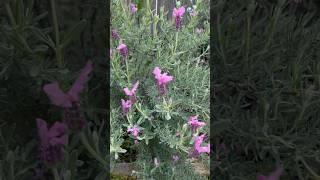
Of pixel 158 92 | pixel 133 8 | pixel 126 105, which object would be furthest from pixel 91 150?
pixel 133 8

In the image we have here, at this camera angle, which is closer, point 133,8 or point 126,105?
point 126,105

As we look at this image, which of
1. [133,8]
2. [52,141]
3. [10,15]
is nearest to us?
[52,141]

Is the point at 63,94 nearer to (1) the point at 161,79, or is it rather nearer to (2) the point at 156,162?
(1) the point at 161,79

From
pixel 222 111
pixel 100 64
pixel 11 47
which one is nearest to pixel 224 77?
pixel 222 111

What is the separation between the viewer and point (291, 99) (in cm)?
67

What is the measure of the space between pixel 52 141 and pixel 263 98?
31 centimetres

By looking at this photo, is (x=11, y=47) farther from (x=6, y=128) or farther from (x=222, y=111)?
(x=222, y=111)

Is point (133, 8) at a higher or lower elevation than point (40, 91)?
higher

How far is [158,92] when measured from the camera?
230cm

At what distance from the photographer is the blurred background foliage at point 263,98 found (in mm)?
631

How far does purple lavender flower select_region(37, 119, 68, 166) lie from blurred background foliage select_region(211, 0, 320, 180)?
0.23 m

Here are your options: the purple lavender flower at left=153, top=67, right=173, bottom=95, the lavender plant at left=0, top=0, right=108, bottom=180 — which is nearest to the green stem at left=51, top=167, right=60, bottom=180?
the lavender plant at left=0, top=0, right=108, bottom=180

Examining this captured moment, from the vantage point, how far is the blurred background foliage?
0.63m

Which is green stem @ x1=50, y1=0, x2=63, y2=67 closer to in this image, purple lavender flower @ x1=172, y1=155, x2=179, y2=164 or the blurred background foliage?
the blurred background foliage
